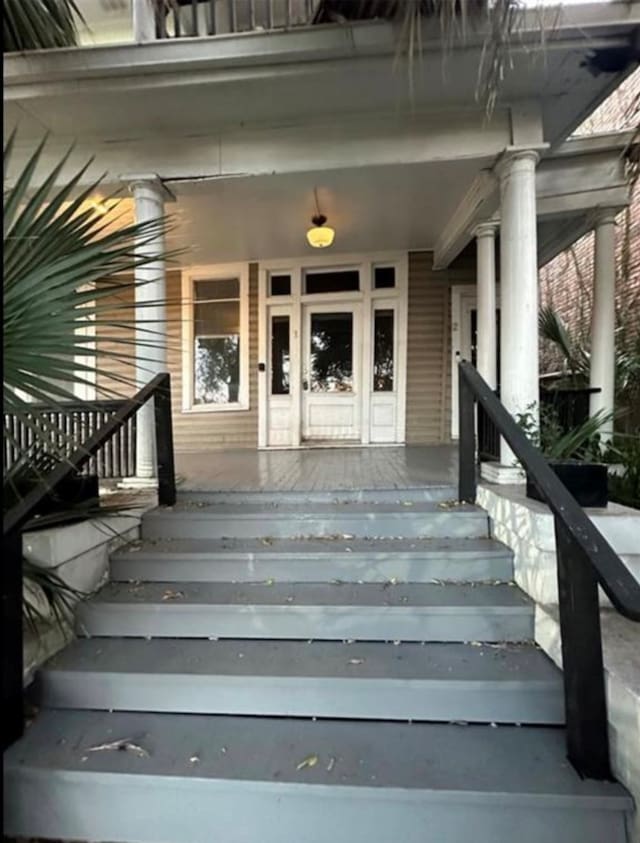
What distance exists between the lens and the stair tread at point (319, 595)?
2.39 metres

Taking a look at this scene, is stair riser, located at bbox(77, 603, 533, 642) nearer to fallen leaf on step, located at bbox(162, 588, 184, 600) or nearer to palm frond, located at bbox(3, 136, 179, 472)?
fallen leaf on step, located at bbox(162, 588, 184, 600)

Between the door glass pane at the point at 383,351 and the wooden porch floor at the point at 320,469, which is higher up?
the door glass pane at the point at 383,351

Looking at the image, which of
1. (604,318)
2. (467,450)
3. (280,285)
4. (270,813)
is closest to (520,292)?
(467,450)

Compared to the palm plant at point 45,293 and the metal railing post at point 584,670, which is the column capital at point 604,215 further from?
the palm plant at point 45,293

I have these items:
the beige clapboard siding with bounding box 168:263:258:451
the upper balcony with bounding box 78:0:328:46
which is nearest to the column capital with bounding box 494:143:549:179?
the upper balcony with bounding box 78:0:328:46

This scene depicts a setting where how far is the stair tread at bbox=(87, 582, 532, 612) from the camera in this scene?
2.39 metres

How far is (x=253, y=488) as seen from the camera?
353cm

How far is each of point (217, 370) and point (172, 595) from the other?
4.90 metres

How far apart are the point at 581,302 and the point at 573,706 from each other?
25.2 feet

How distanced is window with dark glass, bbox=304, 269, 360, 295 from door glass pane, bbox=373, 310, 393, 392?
21.4 inches

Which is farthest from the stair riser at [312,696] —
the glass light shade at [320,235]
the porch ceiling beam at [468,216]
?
the glass light shade at [320,235]

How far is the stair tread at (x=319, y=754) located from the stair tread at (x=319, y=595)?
536 mm

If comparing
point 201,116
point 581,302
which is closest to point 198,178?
point 201,116

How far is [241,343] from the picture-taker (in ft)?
23.0
